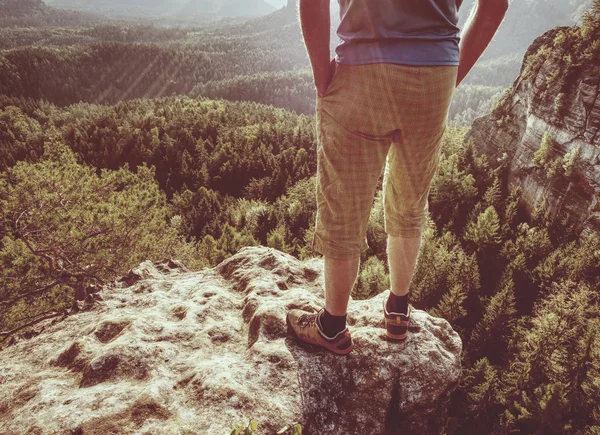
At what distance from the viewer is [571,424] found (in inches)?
411

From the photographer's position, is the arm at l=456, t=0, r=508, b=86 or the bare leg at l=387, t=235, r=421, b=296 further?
the bare leg at l=387, t=235, r=421, b=296

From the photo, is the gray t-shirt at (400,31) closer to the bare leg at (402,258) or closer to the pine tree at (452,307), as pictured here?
the bare leg at (402,258)

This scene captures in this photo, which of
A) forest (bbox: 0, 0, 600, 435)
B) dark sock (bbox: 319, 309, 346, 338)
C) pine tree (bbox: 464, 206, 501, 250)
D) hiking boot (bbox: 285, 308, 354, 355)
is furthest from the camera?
pine tree (bbox: 464, 206, 501, 250)

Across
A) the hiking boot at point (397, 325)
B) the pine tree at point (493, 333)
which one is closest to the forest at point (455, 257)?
the pine tree at point (493, 333)

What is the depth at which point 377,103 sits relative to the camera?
A: 1.95 m

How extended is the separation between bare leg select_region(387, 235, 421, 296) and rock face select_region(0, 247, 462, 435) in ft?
1.97

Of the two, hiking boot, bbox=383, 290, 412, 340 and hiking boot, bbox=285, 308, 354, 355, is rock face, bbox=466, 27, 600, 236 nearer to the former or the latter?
hiking boot, bbox=383, 290, 412, 340

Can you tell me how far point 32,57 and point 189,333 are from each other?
193111 mm

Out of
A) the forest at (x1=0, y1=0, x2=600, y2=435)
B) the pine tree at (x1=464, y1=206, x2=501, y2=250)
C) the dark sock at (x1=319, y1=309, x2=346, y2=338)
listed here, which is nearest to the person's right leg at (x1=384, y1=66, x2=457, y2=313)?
the dark sock at (x1=319, y1=309, x2=346, y2=338)

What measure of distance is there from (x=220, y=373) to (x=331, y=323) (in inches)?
35.1

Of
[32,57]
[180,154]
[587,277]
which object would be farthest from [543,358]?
[32,57]

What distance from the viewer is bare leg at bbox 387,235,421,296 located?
270 cm

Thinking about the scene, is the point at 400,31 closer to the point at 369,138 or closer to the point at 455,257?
the point at 369,138

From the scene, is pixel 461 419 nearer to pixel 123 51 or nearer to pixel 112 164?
pixel 112 164
